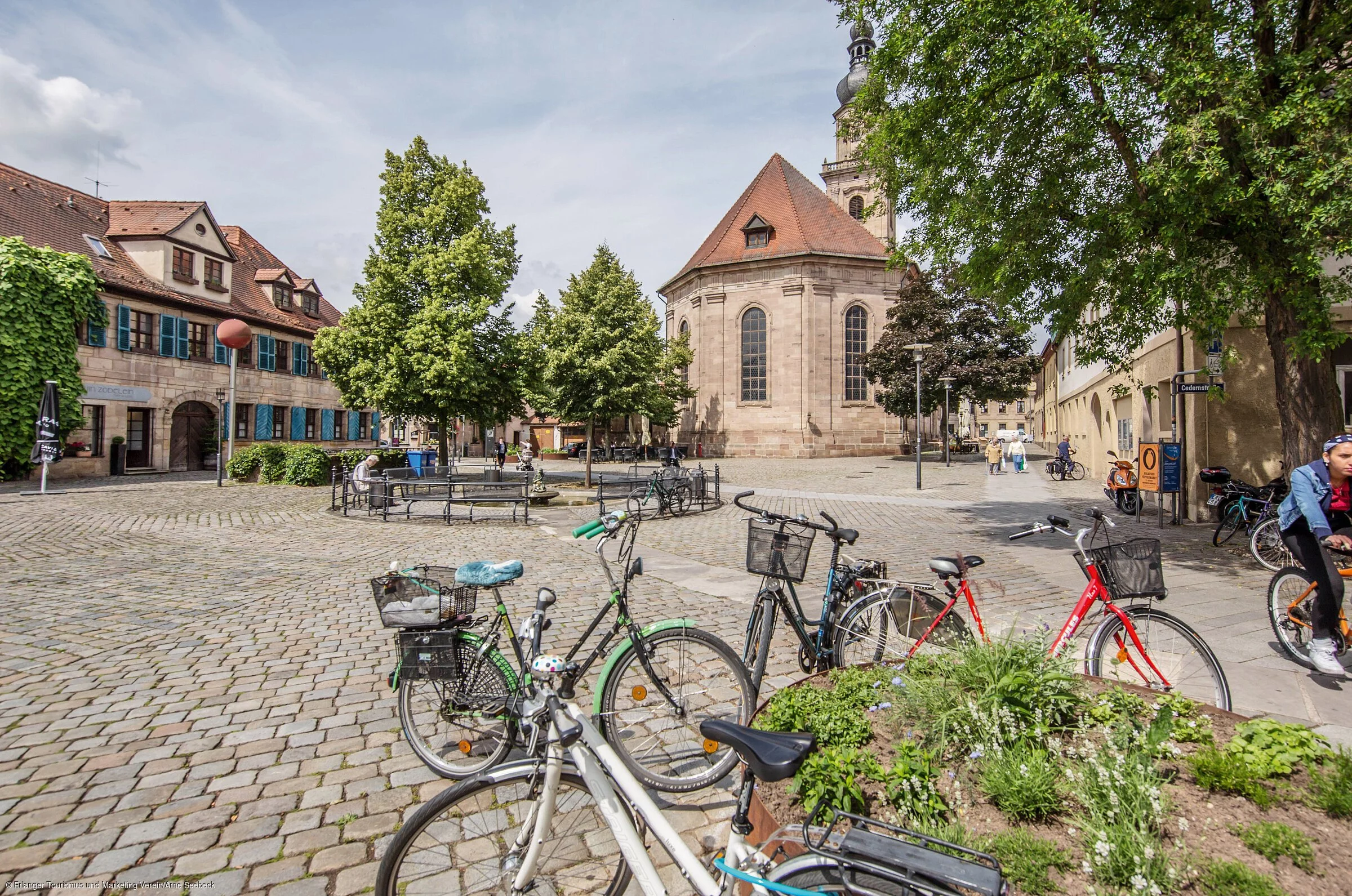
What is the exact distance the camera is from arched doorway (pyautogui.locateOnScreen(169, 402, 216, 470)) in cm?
2711

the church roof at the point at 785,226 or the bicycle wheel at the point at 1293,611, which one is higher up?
the church roof at the point at 785,226

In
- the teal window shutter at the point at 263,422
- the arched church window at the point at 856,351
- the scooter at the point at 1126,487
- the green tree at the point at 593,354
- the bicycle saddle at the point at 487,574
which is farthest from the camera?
the arched church window at the point at 856,351

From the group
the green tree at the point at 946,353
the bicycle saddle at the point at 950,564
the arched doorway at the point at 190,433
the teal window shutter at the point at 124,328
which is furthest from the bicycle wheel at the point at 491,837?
the green tree at the point at 946,353

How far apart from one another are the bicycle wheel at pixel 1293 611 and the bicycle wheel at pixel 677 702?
13.4ft

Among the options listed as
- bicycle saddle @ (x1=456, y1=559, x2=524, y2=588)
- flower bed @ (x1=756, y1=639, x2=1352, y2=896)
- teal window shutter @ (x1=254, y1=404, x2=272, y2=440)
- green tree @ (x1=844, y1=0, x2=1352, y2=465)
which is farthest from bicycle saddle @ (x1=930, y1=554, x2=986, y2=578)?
teal window shutter @ (x1=254, y1=404, x2=272, y2=440)

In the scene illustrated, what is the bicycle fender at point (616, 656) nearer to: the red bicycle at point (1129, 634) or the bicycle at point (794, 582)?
the bicycle at point (794, 582)

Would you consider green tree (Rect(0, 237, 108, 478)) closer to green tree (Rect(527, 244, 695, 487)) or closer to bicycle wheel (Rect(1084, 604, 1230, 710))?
green tree (Rect(527, 244, 695, 487))

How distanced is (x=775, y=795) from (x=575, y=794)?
968 millimetres

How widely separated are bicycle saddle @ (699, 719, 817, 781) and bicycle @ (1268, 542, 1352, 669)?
4.70 metres

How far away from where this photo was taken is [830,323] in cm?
3978

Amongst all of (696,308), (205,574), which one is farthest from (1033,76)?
(696,308)

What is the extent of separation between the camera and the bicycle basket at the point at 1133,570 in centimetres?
352

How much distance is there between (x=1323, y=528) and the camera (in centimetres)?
448

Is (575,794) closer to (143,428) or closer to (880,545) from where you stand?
(880,545)
